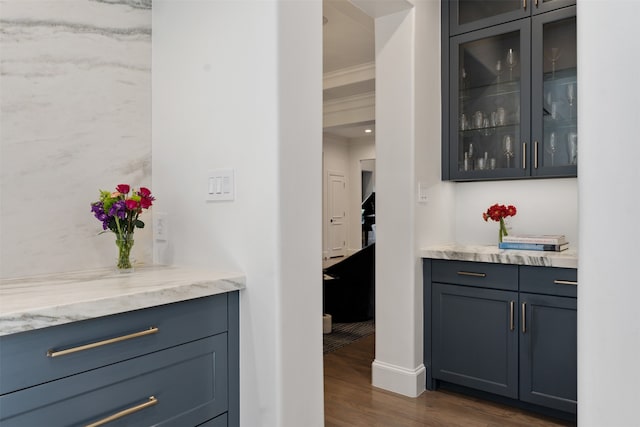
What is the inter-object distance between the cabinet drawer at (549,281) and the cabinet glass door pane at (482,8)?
1.58 meters

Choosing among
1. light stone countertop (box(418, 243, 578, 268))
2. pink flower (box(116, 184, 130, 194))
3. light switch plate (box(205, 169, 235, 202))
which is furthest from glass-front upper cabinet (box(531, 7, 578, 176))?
pink flower (box(116, 184, 130, 194))

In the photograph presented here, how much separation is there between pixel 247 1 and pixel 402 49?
1.33 metres

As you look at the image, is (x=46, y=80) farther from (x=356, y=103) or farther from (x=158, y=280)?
(x=356, y=103)

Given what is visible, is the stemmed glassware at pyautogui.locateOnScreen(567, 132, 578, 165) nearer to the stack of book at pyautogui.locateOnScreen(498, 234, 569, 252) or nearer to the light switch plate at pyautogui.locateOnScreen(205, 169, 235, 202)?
the stack of book at pyautogui.locateOnScreen(498, 234, 569, 252)

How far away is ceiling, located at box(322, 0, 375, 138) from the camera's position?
3510 millimetres

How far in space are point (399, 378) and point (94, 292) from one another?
1.97 meters

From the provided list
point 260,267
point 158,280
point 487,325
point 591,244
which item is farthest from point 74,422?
point 487,325

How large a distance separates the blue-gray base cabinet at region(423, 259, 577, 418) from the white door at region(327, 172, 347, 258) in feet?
18.0

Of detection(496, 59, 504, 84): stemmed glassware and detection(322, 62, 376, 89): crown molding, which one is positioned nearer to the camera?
detection(496, 59, 504, 84): stemmed glassware

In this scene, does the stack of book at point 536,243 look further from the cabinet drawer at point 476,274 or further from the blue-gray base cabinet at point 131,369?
the blue-gray base cabinet at point 131,369

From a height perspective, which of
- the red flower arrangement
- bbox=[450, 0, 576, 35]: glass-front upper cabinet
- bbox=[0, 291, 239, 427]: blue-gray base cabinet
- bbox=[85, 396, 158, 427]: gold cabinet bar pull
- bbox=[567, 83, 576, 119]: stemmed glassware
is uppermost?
bbox=[450, 0, 576, 35]: glass-front upper cabinet

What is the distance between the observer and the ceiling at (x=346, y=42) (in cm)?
351

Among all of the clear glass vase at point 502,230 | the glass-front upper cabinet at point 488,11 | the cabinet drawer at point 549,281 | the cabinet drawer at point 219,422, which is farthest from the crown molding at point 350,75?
the cabinet drawer at point 219,422

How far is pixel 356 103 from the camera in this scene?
5.91m
